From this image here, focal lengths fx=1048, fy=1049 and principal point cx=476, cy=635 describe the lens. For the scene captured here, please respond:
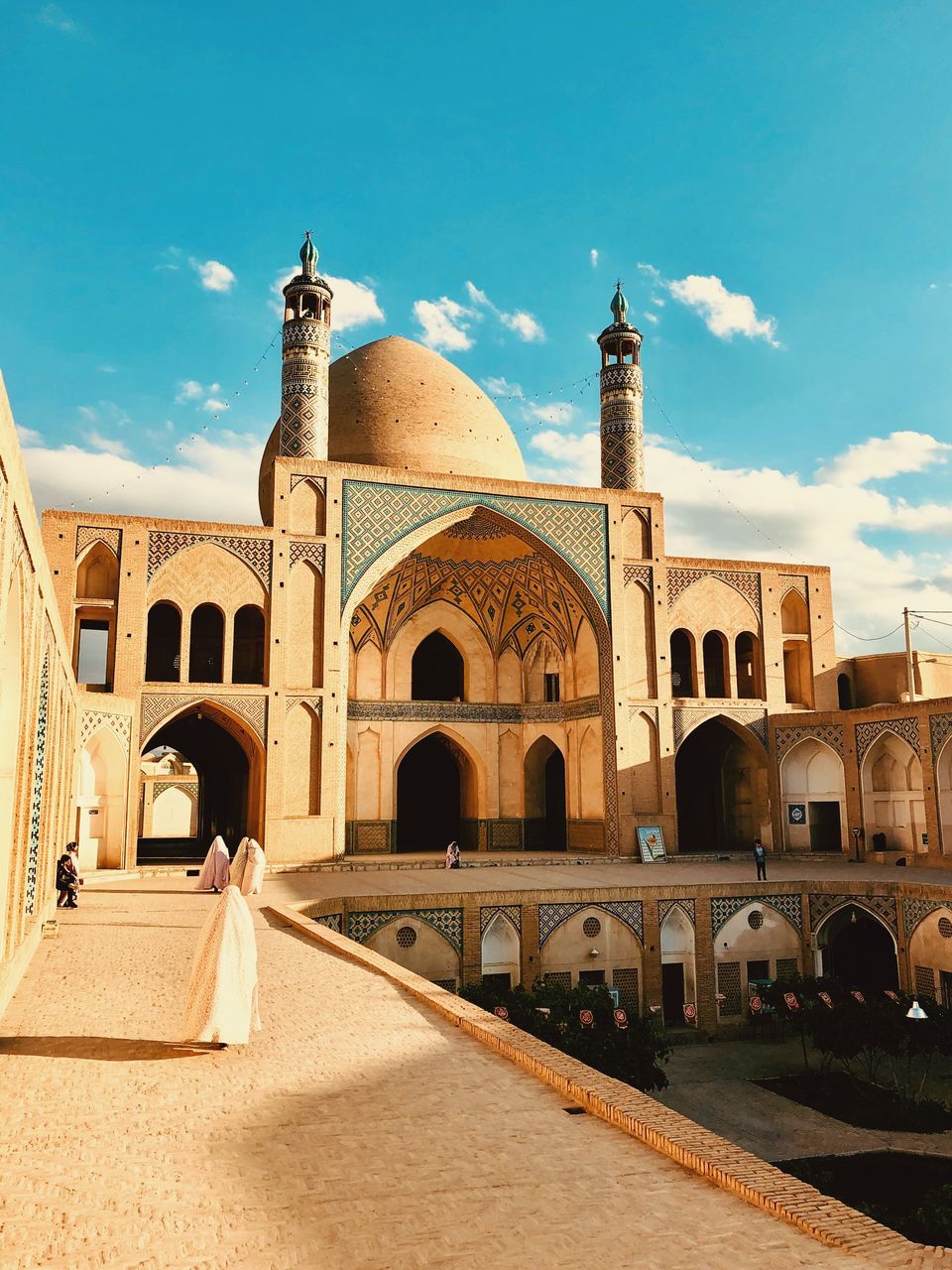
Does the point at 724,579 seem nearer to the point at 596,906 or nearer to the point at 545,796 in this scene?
the point at 545,796

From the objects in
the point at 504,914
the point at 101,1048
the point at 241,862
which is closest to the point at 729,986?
the point at 504,914

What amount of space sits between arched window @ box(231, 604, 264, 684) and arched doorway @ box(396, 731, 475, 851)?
12.6ft

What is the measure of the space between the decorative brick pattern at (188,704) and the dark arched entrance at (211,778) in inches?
94.2

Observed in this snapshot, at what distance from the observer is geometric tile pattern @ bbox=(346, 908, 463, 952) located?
1114 cm

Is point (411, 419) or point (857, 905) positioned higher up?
point (411, 419)

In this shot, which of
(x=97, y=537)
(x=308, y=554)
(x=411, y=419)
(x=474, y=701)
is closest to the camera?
(x=97, y=537)

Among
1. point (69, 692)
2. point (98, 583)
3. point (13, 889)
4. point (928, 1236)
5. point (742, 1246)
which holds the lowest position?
point (928, 1236)

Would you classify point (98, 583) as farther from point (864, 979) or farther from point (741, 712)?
point (864, 979)

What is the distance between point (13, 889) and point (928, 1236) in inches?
214

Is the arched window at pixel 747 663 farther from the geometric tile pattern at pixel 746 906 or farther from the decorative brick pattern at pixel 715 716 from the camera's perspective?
the geometric tile pattern at pixel 746 906

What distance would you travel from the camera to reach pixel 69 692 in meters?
10.8

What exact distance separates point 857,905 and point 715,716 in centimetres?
516

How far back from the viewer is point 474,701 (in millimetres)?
18828

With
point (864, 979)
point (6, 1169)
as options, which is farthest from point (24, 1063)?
point (864, 979)
